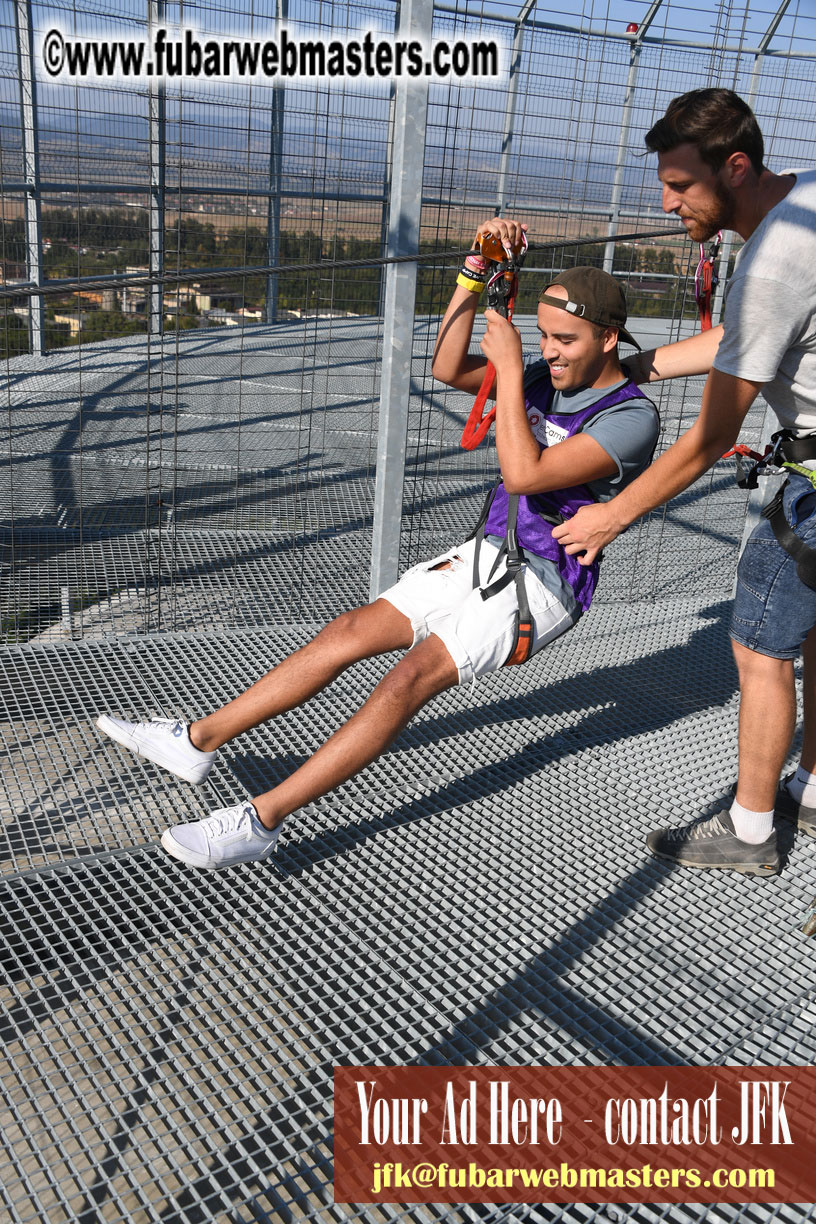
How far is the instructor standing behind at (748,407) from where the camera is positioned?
1911 millimetres

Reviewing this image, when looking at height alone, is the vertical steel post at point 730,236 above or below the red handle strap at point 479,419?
above

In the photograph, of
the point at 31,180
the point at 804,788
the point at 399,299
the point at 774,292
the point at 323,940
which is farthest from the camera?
the point at 31,180

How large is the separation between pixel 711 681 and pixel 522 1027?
1851 millimetres

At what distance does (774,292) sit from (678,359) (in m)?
0.62

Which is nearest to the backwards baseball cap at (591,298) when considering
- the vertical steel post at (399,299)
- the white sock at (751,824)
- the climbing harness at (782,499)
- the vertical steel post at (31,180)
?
the climbing harness at (782,499)

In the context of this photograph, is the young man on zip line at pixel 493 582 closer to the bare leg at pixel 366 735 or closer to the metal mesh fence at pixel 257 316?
the bare leg at pixel 366 735

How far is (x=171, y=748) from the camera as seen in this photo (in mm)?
2412

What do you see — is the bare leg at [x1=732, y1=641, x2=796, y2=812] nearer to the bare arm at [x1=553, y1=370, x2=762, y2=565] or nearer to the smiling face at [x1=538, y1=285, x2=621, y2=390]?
the bare arm at [x1=553, y1=370, x2=762, y2=565]

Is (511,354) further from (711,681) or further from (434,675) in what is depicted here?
(711,681)

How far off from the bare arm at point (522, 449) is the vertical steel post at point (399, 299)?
927 mm

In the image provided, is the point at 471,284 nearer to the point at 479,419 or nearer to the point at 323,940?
the point at 479,419

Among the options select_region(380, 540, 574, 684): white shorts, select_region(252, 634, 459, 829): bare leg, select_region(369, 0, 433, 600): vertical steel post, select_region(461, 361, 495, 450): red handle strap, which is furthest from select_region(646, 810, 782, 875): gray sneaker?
select_region(369, 0, 433, 600): vertical steel post

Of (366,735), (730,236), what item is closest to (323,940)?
(366,735)

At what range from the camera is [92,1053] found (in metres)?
1.78
